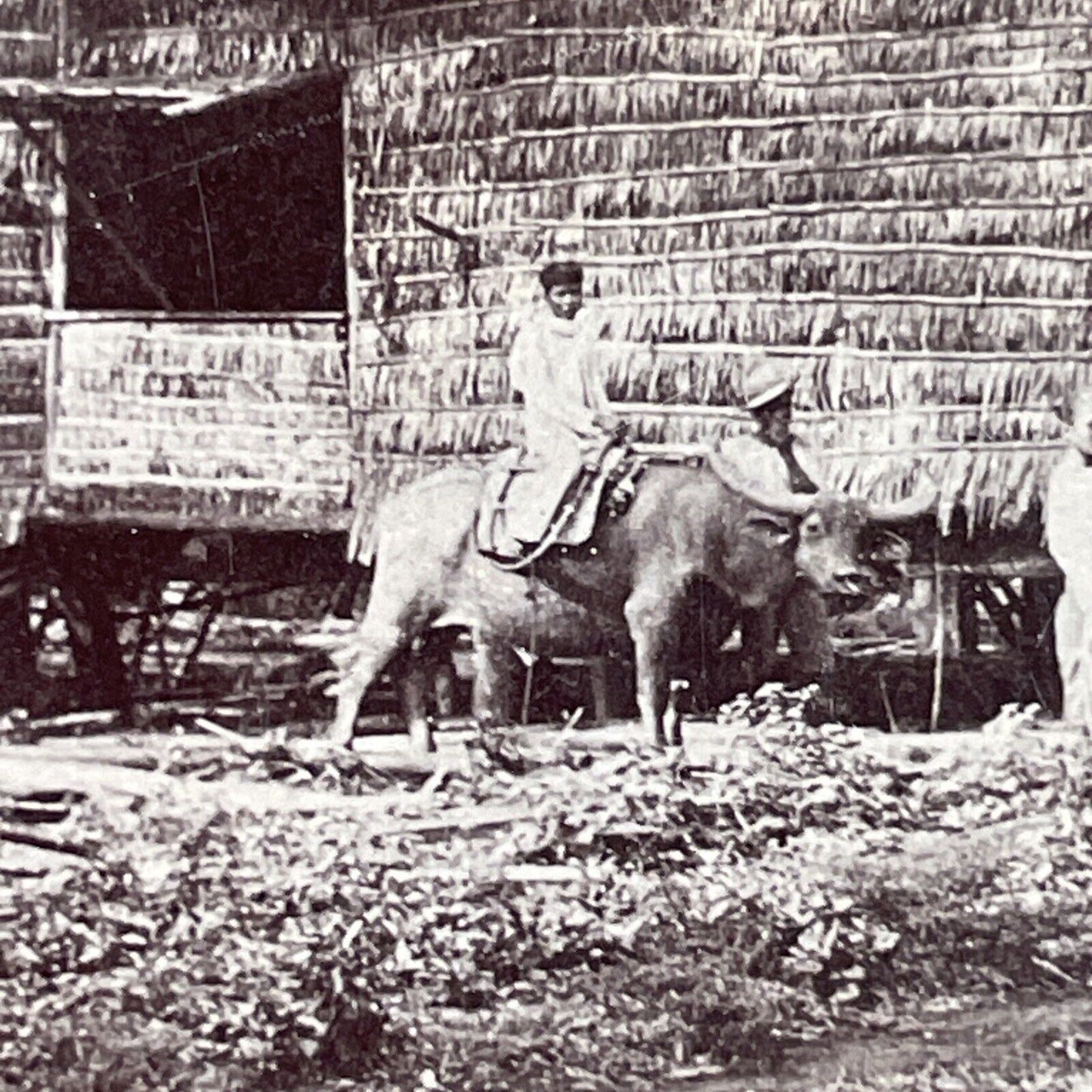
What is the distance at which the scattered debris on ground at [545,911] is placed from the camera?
3.48 metres

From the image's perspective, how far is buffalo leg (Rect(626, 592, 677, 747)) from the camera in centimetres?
367

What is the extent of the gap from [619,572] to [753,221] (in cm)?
78

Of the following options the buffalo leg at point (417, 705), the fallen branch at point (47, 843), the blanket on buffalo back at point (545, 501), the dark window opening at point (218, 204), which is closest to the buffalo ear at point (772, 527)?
the blanket on buffalo back at point (545, 501)

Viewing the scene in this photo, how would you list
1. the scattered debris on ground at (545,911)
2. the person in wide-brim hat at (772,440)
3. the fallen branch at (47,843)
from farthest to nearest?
the person in wide-brim hat at (772,440) → the fallen branch at (47,843) → the scattered debris on ground at (545,911)

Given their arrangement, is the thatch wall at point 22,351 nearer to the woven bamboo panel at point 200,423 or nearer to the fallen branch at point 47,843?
the woven bamboo panel at point 200,423

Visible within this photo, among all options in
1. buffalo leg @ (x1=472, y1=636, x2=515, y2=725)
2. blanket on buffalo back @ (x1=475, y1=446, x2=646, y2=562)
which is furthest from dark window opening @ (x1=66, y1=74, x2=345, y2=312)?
buffalo leg @ (x1=472, y1=636, x2=515, y2=725)

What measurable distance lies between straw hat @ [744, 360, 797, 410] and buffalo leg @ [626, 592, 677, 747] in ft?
1.48

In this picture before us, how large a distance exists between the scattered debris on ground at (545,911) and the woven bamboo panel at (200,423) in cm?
53

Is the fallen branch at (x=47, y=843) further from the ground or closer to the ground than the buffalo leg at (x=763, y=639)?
closer to the ground

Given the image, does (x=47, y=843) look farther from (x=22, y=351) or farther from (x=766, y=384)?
(x=766, y=384)

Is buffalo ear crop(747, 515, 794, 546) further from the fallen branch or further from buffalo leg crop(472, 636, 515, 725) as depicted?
the fallen branch

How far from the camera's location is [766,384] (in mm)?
3744

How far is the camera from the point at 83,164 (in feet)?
12.5

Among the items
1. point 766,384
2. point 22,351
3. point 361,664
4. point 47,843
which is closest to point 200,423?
point 22,351
